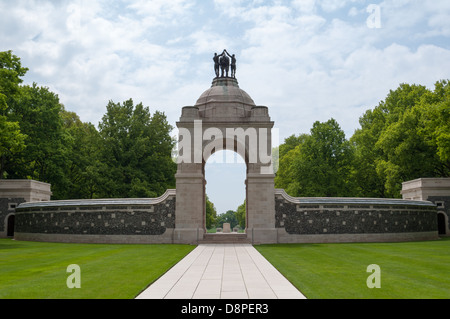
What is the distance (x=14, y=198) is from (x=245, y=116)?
980 inches

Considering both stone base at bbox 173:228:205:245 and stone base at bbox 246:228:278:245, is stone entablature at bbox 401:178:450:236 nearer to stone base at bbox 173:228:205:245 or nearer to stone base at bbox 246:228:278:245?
stone base at bbox 246:228:278:245

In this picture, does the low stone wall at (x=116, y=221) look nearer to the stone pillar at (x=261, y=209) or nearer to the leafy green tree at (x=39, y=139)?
the stone pillar at (x=261, y=209)

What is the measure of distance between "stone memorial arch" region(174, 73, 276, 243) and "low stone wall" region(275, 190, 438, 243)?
1041 millimetres

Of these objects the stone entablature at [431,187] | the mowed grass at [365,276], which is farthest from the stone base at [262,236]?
the stone entablature at [431,187]

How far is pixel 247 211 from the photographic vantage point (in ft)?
100

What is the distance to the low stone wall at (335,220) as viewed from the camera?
96.2 feet

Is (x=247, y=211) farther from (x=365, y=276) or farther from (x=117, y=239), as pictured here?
(x=365, y=276)

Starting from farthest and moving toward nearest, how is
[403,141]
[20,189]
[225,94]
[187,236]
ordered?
1. [403,141]
2. [20,189]
3. [225,94]
4. [187,236]

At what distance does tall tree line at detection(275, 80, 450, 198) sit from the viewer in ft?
135

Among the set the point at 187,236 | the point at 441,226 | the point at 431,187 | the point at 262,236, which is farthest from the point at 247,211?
the point at 441,226

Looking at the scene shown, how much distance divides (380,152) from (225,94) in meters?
25.6

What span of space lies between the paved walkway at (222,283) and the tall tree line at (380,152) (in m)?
28.1

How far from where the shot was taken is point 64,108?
59844 mm
